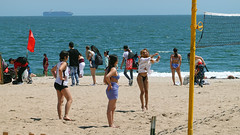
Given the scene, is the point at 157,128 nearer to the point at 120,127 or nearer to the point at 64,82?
the point at 120,127

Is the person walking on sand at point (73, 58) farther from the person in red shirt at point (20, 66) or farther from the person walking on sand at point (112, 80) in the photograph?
the person walking on sand at point (112, 80)

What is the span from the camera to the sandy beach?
24.9ft

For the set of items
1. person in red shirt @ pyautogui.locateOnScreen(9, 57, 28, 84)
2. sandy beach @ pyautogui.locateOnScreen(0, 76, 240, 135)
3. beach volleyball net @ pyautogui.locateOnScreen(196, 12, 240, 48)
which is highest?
beach volleyball net @ pyautogui.locateOnScreen(196, 12, 240, 48)

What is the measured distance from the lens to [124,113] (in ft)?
30.2

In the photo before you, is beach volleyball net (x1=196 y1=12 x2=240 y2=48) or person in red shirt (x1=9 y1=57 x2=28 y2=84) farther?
person in red shirt (x1=9 y1=57 x2=28 y2=84)

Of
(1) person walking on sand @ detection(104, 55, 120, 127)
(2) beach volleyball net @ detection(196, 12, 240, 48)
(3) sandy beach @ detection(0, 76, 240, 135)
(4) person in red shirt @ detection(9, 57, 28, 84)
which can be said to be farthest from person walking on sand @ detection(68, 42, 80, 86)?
(1) person walking on sand @ detection(104, 55, 120, 127)

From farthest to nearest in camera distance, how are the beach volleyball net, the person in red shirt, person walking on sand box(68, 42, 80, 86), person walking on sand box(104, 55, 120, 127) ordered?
1. the person in red shirt
2. person walking on sand box(68, 42, 80, 86)
3. the beach volleyball net
4. person walking on sand box(104, 55, 120, 127)

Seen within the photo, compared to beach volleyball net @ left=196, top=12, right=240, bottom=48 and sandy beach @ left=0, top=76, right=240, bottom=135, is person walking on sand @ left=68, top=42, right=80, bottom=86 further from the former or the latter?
beach volleyball net @ left=196, top=12, right=240, bottom=48

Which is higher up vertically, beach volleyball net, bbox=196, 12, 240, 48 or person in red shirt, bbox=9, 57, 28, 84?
beach volleyball net, bbox=196, 12, 240, 48

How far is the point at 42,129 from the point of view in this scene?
24.4 feet

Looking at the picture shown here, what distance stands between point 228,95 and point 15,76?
7.63m

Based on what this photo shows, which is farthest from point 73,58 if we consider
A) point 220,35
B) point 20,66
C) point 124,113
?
point 220,35

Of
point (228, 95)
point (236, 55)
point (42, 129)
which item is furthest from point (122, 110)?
point (236, 55)

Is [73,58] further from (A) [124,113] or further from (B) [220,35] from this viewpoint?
(B) [220,35]
